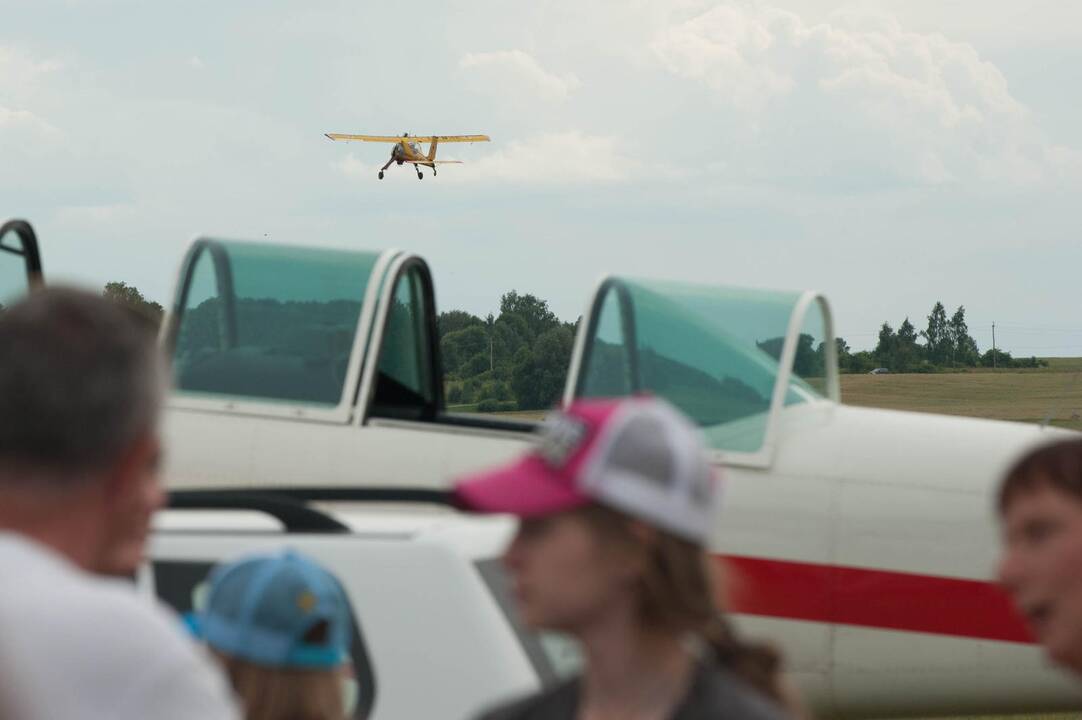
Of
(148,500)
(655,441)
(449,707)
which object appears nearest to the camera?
(148,500)

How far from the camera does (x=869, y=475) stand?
21.0 ft

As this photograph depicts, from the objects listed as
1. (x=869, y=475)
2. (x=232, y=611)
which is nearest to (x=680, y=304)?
A: (x=869, y=475)

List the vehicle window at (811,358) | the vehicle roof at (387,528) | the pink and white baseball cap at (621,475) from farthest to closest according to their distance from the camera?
the vehicle window at (811,358)
the vehicle roof at (387,528)
the pink and white baseball cap at (621,475)

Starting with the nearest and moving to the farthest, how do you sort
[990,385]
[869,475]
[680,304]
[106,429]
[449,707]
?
1. [106,429]
2. [449,707]
3. [869,475]
4. [680,304]
5. [990,385]

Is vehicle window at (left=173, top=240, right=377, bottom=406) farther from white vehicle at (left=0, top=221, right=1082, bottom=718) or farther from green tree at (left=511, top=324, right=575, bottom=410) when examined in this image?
green tree at (left=511, top=324, right=575, bottom=410)

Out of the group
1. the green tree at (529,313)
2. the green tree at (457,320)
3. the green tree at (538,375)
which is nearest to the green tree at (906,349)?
the green tree at (529,313)

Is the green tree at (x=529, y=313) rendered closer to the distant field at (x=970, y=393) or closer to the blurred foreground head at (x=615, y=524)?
the distant field at (x=970, y=393)

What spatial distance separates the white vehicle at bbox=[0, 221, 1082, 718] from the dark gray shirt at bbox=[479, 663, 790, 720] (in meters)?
3.28

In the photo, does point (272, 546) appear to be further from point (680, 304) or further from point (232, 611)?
point (680, 304)

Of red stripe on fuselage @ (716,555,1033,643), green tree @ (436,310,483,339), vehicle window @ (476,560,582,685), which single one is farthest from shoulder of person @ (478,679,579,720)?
green tree @ (436,310,483,339)

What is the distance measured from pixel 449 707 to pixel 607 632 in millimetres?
1304

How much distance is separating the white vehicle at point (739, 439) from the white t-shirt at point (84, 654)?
401 centimetres

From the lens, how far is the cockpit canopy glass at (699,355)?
6.71 metres

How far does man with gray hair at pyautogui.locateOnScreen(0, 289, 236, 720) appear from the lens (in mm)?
1429
